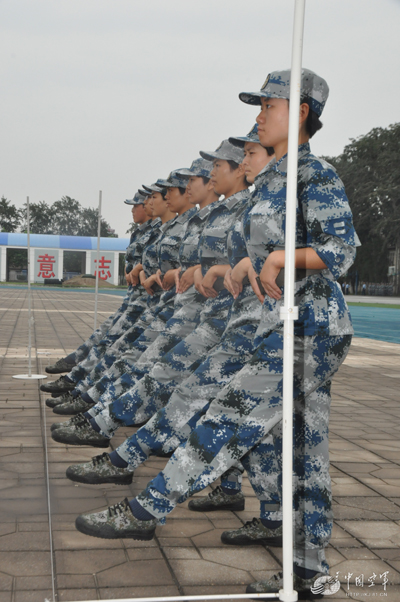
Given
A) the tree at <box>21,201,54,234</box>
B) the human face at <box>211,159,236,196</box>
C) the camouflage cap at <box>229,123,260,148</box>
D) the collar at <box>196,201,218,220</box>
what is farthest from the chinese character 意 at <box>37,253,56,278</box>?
the camouflage cap at <box>229,123,260,148</box>

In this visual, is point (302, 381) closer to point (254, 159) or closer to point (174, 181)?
point (254, 159)

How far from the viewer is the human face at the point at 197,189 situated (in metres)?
3.94

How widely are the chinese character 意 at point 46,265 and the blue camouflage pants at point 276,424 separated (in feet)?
137

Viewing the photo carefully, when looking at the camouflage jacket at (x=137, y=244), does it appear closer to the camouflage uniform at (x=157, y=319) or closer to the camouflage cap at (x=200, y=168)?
the camouflage uniform at (x=157, y=319)

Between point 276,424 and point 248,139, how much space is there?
1.41m

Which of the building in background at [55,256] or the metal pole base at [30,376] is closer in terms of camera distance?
the metal pole base at [30,376]

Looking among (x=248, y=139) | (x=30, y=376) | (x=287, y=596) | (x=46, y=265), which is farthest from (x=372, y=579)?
(x=46, y=265)

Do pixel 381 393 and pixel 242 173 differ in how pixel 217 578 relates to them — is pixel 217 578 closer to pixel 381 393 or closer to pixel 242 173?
pixel 242 173

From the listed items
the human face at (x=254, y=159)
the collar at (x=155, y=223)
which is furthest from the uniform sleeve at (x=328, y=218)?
the collar at (x=155, y=223)

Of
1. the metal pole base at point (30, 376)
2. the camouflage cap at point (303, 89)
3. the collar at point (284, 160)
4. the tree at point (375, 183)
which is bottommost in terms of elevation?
the metal pole base at point (30, 376)

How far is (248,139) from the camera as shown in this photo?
3.11 meters

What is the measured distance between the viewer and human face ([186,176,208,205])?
3.94 meters

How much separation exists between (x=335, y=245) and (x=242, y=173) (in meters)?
1.40

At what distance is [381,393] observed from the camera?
7.05 m
